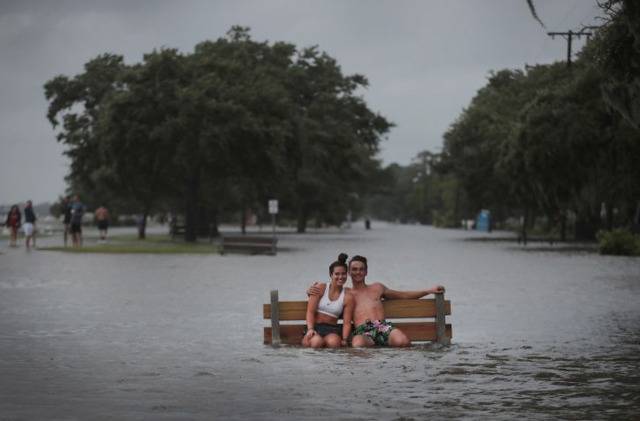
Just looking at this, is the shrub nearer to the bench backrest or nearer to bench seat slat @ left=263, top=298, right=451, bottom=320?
the bench backrest

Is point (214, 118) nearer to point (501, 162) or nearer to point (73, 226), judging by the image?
point (73, 226)

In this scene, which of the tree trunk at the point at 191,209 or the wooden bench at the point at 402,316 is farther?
the tree trunk at the point at 191,209

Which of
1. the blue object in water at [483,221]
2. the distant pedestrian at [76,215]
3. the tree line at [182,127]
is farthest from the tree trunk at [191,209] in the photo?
the blue object in water at [483,221]

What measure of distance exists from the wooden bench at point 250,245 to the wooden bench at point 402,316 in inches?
1129

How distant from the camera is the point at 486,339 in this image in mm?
13789

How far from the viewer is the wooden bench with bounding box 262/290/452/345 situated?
12.8 m

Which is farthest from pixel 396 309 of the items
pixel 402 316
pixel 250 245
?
pixel 250 245

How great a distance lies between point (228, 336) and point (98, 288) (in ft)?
32.4

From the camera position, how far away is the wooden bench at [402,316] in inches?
505

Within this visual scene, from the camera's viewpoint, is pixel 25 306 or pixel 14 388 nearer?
pixel 14 388

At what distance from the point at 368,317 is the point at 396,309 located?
0.37m

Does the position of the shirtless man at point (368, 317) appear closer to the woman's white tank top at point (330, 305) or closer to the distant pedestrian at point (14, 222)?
the woman's white tank top at point (330, 305)

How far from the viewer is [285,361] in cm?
1163

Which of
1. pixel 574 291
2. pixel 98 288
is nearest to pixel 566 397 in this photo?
pixel 574 291
